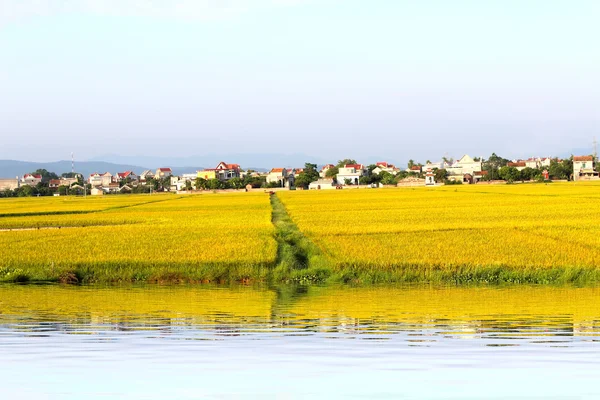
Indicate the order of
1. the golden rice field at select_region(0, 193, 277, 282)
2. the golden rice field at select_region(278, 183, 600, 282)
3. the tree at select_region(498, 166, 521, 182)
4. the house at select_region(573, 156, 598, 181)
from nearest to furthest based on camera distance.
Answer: the golden rice field at select_region(278, 183, 600, 282), the golden rice field at select_region(0, 193, 277, 282), the tree at select_region(498, 166, 521, 182), the house at select_region(573, 156, 598, 181)

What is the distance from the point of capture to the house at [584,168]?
171 metres

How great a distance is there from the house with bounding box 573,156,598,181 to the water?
160734mm

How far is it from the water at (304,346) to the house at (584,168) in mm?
160734

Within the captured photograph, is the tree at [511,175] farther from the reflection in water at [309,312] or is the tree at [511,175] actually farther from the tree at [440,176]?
the reflection in water at [309,312]

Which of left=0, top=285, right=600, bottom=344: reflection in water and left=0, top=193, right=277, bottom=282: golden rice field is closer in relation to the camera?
left=0, top=285, right=600, bottom=344: reflection in water

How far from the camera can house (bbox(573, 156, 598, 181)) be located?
171 metres

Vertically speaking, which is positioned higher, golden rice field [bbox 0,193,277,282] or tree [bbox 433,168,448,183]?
tree [bbox 433,168,448,183]

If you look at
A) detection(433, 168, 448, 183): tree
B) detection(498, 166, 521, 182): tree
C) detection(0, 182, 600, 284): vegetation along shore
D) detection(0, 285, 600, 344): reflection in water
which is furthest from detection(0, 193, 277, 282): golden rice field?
detection(433, 168, 448, 183): tree

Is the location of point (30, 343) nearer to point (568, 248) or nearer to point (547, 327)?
point (547, 327)

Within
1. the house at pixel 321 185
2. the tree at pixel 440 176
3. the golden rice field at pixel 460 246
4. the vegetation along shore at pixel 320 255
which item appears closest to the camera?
the golden rice field at pixel 460 246

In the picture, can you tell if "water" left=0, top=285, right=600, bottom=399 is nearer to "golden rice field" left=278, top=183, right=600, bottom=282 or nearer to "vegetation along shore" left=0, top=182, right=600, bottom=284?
"golden rice field" left=278, top=183, right=600, bottom=282

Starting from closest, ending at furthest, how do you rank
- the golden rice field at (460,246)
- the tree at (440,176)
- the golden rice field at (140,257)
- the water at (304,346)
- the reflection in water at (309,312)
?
the water at (304,346) < the reflection in water at (309,312) < the golden rice field at (460,246) < the golden rice field at (140,257) < the tree at (440,176)

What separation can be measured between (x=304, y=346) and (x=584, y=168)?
175 m

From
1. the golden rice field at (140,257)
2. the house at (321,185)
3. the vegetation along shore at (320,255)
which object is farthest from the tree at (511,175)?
the golden rice field at (140,257)
